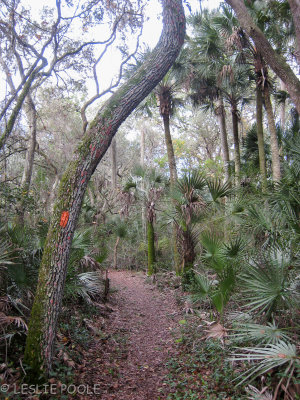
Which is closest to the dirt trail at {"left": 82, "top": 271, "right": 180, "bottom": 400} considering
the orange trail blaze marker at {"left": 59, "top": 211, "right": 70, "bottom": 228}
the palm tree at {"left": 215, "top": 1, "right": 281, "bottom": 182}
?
the orange trail blaze marker at {"left": 59, "top": 211, "right": 70, "bottom": 228}

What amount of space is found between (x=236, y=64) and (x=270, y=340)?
33.0 ft

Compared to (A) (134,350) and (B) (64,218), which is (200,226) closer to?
(A) (134,350)

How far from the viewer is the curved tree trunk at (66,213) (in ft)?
12.4

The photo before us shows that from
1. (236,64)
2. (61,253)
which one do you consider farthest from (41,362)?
(236,64)

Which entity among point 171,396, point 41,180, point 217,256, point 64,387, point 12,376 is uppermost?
point 41,180

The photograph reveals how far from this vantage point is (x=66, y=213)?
12.9 ft

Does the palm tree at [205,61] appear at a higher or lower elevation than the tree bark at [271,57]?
higher

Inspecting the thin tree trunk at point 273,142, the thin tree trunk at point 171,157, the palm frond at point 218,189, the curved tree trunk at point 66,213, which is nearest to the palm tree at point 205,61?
the thin tree trunk at point 171,157

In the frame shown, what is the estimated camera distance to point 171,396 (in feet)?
13.9

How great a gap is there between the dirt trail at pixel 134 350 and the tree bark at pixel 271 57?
18.6 feet

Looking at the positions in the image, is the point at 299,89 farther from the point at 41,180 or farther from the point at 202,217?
the point at 41,180

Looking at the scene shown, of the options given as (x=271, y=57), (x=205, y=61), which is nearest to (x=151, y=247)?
(x=205, y=61)

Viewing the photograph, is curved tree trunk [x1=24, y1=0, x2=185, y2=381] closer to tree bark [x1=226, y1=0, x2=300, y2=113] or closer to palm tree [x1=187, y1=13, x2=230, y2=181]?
tree bark [x1=226, y1=0, x2=300, y2=113]

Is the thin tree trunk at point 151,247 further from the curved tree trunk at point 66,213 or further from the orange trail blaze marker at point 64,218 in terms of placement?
the orange trail blaze marker at point 64,218
